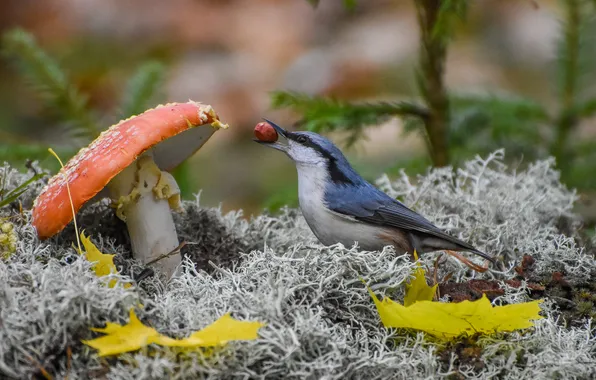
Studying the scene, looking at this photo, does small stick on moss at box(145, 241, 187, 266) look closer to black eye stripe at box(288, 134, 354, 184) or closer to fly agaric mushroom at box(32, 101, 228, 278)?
fly agaric mushroom at box(32, 101, 228, 278)

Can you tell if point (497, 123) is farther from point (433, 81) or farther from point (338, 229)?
point (338, 229)

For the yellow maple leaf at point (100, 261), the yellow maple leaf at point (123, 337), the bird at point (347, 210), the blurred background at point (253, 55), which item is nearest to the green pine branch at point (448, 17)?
the bird at point (347, 210)

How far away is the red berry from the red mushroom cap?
0.81ft

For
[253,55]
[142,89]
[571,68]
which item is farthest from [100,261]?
[253,55]

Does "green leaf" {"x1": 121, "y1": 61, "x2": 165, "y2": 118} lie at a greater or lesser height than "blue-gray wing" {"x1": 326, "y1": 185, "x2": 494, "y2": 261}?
greater

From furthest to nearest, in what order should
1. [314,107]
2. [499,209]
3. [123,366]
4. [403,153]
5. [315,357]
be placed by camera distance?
1. [403,153]
2. [314,107]
3. [499,209]
4. [315,357]
5. [123,366]

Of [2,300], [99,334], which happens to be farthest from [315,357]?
[2,300]

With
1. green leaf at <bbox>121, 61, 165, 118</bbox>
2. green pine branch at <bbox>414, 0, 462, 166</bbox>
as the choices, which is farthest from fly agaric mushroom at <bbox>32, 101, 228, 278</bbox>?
green pine branch at <bbox>414, 0, 462, 166</bbox>

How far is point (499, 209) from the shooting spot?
2.50 metres

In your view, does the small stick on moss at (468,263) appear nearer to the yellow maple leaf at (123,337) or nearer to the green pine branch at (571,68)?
the yellow maple leaf at (123,337)

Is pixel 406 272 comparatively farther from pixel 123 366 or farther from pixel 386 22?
pixel 386 22

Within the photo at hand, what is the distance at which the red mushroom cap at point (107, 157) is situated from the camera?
1777mm

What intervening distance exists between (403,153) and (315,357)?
4.01 meters

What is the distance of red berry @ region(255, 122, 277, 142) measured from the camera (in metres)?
2.19
